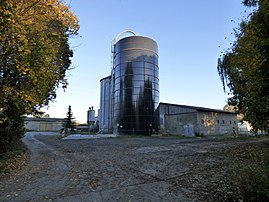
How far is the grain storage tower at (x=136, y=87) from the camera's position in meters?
32.1

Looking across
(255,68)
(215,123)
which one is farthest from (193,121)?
(255,68)

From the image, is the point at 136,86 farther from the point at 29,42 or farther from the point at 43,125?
the point at 43,125

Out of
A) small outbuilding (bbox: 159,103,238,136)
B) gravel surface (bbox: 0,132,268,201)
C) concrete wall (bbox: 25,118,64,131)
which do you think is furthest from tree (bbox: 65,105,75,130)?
gravel surface (bbox: 0,132,268,201)

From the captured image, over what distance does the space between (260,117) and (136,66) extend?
2550 centimetres

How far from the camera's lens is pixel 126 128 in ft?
105

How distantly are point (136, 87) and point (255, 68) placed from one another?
84.6ft

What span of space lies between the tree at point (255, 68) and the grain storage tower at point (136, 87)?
20.3 m

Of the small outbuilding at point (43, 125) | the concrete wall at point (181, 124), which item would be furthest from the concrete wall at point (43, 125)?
the concrete wall at point (181, 124)

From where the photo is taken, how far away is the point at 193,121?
105 ft

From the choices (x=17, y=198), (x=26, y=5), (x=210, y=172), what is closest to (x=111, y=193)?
(x=17, y=198)

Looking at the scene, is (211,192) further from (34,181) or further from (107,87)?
(107,87)

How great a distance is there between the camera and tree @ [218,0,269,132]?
200 inches

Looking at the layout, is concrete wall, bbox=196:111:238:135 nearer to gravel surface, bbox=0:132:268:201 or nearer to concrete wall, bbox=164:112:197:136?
concrete wall, bbox=164:112:197:136

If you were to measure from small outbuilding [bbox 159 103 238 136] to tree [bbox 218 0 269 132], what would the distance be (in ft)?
65.5
